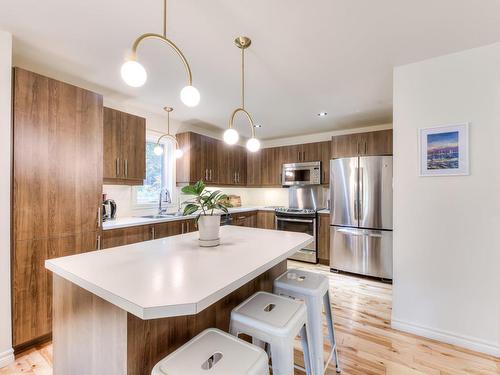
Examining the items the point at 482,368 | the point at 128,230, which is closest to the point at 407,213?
the point at 482,368

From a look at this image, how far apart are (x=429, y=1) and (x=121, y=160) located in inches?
119

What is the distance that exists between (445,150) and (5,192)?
3453 millimetres

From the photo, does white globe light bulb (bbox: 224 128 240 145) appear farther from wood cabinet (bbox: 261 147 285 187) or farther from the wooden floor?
wood cabinet (bbox: 261 147 285 187)

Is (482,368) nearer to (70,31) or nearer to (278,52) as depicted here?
(278,52)

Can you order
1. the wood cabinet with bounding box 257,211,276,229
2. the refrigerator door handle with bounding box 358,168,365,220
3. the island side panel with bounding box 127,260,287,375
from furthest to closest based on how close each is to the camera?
1. the wood cabinet with bounding box 257,211,276,229
2. the refrigerator door handle with bounding box 358,168,365,220
3. the island side panel with bounding box 127,260,287,375

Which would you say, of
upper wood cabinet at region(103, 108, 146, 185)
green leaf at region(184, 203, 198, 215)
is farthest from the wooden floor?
upper wood cabinet at region(103, 108, 146, 185)

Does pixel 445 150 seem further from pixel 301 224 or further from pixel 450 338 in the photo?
pixel 301 224

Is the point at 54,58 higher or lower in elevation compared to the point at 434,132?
higher

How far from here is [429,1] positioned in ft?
4.74

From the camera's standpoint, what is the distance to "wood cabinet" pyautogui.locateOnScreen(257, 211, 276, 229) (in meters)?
4.66

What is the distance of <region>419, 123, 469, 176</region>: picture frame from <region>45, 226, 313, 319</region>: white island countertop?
135 centimetres

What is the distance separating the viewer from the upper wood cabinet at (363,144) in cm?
350

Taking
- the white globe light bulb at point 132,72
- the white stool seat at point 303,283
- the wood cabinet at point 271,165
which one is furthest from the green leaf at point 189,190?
the wood cabinet at point 271,165

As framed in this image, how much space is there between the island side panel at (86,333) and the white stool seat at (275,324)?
53 cm
